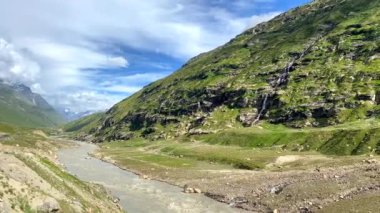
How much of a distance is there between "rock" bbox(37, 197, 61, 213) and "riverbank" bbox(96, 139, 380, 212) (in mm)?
41584

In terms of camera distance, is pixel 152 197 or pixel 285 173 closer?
pixel 152 197

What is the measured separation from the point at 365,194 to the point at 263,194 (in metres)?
23.8

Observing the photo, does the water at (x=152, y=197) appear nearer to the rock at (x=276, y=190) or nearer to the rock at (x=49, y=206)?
the rock at (x=276, y=190)

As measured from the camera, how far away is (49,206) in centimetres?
5472

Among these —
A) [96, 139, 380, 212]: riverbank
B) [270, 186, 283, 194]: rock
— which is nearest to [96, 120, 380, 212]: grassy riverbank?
[96, 139, 380, 212]: riverbank

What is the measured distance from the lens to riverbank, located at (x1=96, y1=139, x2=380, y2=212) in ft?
265

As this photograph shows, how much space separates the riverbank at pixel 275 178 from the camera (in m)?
80.6

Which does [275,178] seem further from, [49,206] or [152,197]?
[49,206]

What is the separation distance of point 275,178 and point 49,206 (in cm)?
7065

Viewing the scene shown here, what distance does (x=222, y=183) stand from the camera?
117938 millimetres

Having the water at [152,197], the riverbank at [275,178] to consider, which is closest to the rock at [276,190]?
the riverbank at [275,178]

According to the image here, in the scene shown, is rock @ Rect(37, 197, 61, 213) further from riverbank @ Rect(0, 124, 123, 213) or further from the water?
the water

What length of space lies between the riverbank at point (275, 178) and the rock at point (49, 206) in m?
41.6

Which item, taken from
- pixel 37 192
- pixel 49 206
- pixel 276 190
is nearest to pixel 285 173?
pixel 276 190
